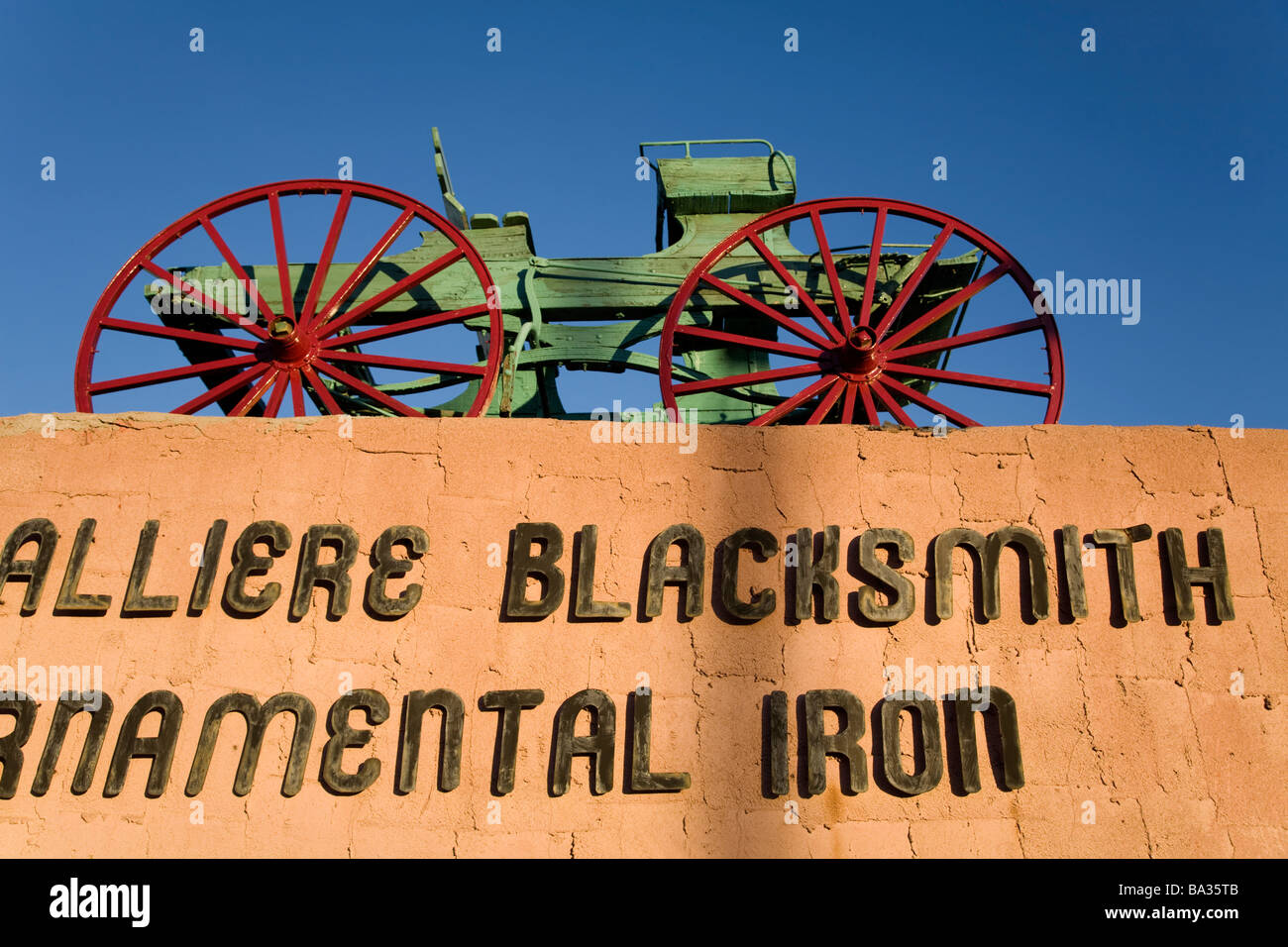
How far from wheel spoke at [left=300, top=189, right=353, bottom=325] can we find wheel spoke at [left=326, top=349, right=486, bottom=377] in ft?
1.24

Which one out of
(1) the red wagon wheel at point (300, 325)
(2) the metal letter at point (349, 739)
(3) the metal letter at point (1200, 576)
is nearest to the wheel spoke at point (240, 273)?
(1) the red wagon wheel at point (300, 325)

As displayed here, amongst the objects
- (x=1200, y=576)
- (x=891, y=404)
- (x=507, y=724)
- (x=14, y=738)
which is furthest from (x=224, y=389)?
(x=1200, y=576)

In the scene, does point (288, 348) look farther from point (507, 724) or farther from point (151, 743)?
point (507, 724)

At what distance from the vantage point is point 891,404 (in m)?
6.72

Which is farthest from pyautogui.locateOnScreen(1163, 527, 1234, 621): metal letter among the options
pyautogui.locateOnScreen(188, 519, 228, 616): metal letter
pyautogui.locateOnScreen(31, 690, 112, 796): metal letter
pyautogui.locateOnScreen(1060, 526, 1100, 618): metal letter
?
pyautogui.locateOnScreen(31, 690, 112, 796): metal letter

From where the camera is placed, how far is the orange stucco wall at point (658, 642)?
4281 mm

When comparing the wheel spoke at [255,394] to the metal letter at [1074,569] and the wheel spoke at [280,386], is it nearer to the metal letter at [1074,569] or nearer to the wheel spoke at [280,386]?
the wheel spoke at [280,386]

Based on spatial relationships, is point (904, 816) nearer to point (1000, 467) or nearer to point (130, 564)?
point (1000, 467)

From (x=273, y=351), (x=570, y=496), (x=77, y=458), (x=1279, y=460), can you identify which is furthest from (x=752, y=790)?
(x=273, y=351)

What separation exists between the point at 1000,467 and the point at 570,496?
2.07 metres

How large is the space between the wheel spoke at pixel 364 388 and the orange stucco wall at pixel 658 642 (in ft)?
5.52

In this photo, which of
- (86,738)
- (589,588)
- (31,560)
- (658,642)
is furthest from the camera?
(31,560)

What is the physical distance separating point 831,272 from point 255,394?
3957 millimetres

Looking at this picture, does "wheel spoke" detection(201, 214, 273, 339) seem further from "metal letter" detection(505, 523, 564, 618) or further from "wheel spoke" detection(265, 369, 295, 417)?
"metal letter" detection(505, 523, 564, 618)
